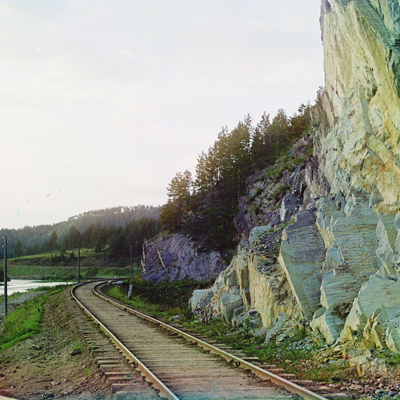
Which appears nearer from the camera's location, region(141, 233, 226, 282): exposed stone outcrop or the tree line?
region(141, 233, 226, 282): exposed stone outcrop

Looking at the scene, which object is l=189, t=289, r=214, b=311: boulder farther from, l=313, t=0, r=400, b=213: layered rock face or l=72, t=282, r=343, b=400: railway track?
l=313, t=0, r=400, b=213: layered rock face

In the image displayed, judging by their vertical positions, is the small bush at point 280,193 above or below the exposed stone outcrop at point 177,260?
above

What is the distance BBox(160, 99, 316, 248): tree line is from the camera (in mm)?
70875

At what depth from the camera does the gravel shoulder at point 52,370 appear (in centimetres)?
876

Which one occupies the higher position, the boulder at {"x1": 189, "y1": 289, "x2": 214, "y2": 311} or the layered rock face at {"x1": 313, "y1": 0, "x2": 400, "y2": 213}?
the layered rock face at {"x1": 313, "y1": 0, "x2": 400, "y2": 213}

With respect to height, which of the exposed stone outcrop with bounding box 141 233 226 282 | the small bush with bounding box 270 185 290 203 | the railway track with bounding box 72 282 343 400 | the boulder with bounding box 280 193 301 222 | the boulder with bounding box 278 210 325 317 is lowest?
the exposed stone outcrop with bounding box 141 233 226 282

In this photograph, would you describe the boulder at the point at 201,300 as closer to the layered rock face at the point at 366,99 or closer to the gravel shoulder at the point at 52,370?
the gravel shoulder at the point at 52,370

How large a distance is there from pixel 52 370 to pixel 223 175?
67.9m

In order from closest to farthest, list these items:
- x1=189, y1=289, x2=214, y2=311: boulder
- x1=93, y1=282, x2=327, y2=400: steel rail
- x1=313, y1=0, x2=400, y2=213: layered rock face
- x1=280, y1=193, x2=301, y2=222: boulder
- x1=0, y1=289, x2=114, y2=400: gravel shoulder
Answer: x1=93, y1=282, x2=327, y2=400: steel rail
x1=0, y1=289, x2=114, y2=400: gravel shoulder
x1=313, y1=0, x2=400, y2=213: layered rock face
x1=189, y1=289, x2=214, y2=311: boulder
x1=280, y1=193, x2=301, y2=222: boulder

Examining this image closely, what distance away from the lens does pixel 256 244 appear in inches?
697

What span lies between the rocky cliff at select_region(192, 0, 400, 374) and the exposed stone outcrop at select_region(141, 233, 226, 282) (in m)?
40.3

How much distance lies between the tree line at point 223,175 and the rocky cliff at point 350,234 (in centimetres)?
4873

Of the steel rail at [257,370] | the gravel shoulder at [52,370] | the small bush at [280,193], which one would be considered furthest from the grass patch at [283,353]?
the small bush at [280,193]

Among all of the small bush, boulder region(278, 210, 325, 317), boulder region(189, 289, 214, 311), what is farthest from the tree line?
boulder region(278, 210, 325, 317)
